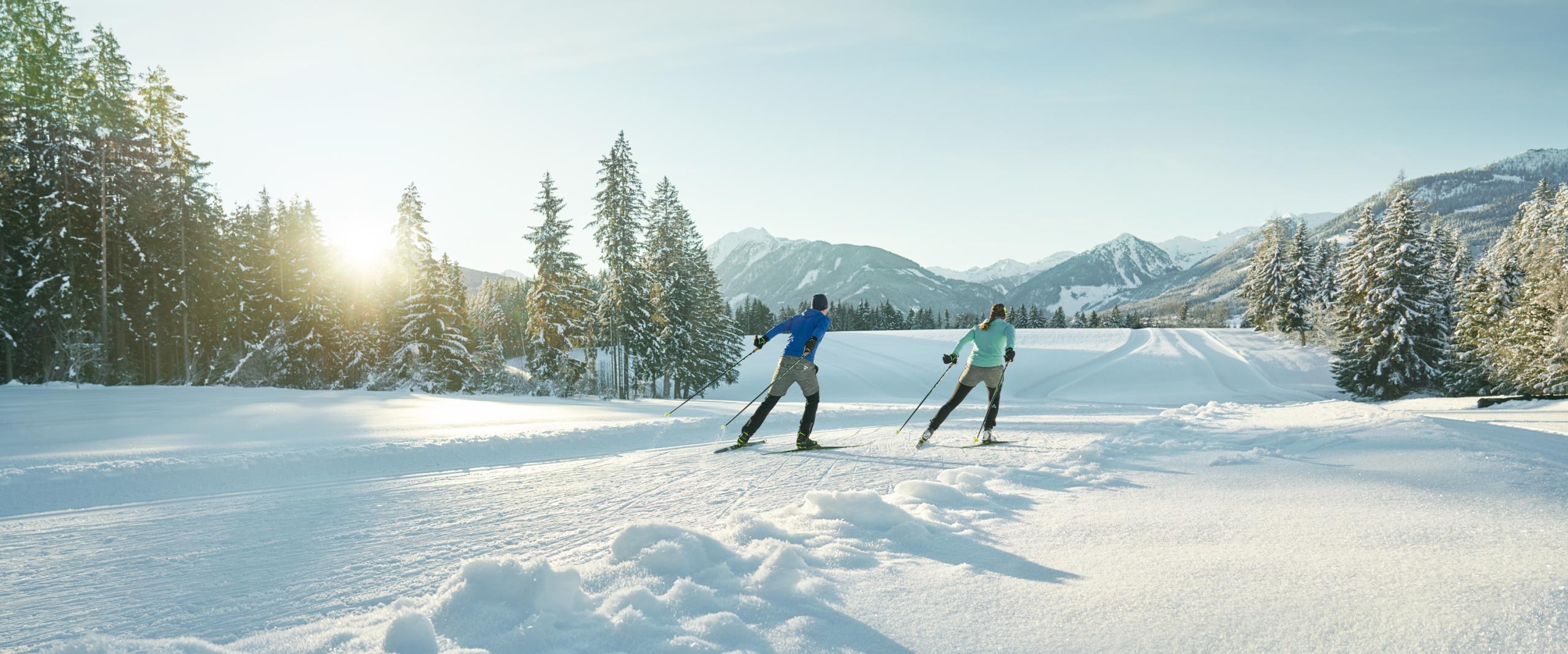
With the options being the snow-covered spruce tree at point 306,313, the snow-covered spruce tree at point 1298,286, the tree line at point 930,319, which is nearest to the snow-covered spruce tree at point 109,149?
the snow-covered spruce tree at point 306,313

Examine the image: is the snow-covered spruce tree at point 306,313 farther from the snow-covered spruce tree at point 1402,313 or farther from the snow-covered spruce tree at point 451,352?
the snow-covered spruce tree at point 1402,313

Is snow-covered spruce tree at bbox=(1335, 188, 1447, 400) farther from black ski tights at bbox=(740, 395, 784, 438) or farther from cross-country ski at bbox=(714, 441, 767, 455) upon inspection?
black ski tights at bbox=(740, 395, 784, 438)

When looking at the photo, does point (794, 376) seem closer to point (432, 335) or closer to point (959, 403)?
point (959, 403)

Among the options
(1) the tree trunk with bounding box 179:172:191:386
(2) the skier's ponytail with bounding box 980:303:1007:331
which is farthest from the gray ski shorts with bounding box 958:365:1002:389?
(1) the tree trunk with bounding box 179:172:191:386

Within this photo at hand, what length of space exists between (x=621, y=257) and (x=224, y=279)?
21.2 meters

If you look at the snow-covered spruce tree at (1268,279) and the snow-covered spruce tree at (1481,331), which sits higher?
the snow-covered spruce tree at (1268,279)

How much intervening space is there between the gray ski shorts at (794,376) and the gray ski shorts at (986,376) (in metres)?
2.28

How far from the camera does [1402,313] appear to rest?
32.6 metres

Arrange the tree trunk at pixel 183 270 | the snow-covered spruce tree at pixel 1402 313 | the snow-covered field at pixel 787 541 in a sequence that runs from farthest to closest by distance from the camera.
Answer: the snow-covered spruce tree at pixel 1402 313 < the tree trunk at pixel 183 270 < the snow-covered field at pixel 787 541

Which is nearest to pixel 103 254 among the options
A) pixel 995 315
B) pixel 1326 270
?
pixel 995 315

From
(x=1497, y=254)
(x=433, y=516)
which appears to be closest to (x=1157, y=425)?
(x=433, y=516)

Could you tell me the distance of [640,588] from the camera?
2973 mm

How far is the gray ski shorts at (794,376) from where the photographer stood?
8.92 meters

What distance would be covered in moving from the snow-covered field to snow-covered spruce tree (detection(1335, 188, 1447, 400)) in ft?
106
